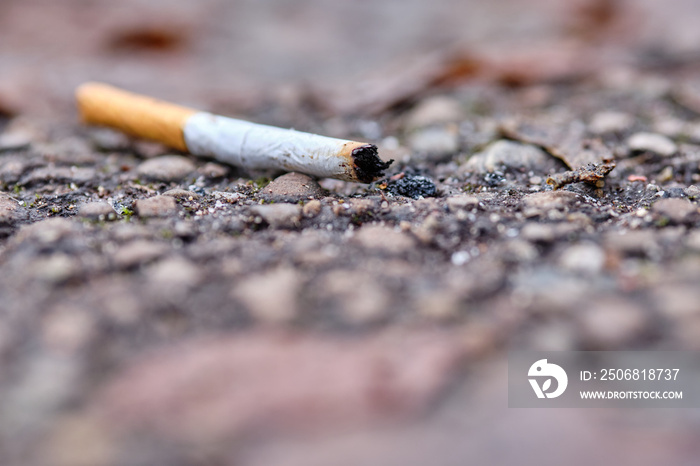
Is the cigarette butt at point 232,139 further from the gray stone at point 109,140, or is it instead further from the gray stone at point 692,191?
the gray stone at point 692,191

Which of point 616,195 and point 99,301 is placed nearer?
point 99,301

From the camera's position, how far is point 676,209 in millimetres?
1327

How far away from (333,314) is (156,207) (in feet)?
2.27

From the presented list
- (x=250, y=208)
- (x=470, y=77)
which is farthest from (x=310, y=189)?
(x=470, y=77)

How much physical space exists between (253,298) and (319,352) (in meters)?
0.19

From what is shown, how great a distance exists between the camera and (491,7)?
12.0 ft

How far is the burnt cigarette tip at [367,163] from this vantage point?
1.54 m

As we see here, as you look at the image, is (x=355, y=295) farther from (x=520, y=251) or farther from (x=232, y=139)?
(x=232, y=139)

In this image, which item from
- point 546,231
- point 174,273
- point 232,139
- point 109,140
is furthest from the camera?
point 109,140

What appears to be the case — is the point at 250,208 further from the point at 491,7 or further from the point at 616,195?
the point at 491,7

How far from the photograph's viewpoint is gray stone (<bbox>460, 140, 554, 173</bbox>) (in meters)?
1.83

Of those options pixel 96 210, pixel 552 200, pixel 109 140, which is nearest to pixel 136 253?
pixel 96 210

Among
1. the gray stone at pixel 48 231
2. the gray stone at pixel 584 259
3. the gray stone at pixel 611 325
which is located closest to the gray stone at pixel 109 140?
the gray stone at pixel 48 231

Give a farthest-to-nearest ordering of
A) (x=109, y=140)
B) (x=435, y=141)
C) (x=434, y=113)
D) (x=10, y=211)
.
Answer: (x=434, y=113) < (x=109, y=140) < (x=435, y=141) < (x=10, y=211)
